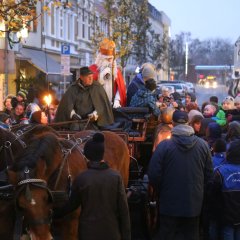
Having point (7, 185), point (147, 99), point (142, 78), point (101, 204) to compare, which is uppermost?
point (142, 78)

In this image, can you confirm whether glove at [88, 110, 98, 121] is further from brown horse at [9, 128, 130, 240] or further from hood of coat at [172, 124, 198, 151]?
hood of coat at [172, 124, 198, 151]

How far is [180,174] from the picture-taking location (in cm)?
673

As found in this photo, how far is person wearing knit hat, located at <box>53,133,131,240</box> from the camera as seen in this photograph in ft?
17.7

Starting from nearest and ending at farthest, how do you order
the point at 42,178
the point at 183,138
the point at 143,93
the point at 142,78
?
1. the point at 42,178
2. the point at 183,138
3. the point at 143,93
4. the point at 142,78

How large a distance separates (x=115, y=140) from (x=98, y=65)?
3262 mm

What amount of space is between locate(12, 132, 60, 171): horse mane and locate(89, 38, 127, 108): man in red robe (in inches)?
192

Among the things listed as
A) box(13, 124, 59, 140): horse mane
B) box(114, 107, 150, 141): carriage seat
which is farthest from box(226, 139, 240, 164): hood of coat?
box(114, 107, 150, 141): carriage seat

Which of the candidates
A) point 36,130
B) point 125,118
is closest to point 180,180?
point 36,130

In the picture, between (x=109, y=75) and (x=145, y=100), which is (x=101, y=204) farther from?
(x=109, y=75)

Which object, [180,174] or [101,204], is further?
[180,174]

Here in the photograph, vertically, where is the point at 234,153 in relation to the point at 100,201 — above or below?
above

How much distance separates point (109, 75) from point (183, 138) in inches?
171

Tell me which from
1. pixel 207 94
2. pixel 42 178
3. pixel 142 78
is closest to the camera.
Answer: pixel 42 178

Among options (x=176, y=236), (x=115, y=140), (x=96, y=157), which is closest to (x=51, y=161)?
(x=96, y=157)
